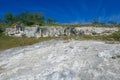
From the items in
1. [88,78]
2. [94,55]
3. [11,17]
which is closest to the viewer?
[88,78]

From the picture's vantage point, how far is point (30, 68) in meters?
15.0

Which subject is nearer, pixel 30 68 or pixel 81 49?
pixel 30 68

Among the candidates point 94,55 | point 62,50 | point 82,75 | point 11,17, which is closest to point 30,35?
point 62,50

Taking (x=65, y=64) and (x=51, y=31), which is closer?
(x=65, y=64)

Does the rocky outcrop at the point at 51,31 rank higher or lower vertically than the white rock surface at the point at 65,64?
higher

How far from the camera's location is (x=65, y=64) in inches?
582

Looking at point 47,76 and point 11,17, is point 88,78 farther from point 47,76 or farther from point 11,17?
point 11,17

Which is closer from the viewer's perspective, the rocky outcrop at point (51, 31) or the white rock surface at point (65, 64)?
the white rock surface at point (65, 64)

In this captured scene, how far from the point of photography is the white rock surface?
12.9m

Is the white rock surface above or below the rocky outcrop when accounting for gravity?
below

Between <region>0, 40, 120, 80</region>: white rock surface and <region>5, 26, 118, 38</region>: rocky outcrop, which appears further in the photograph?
<region>5, 26, 118, 38</region>: rocky outcrop

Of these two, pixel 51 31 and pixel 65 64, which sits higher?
pixel 51 31

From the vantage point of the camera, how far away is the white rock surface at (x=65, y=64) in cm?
1292

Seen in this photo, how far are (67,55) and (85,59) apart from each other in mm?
1825
